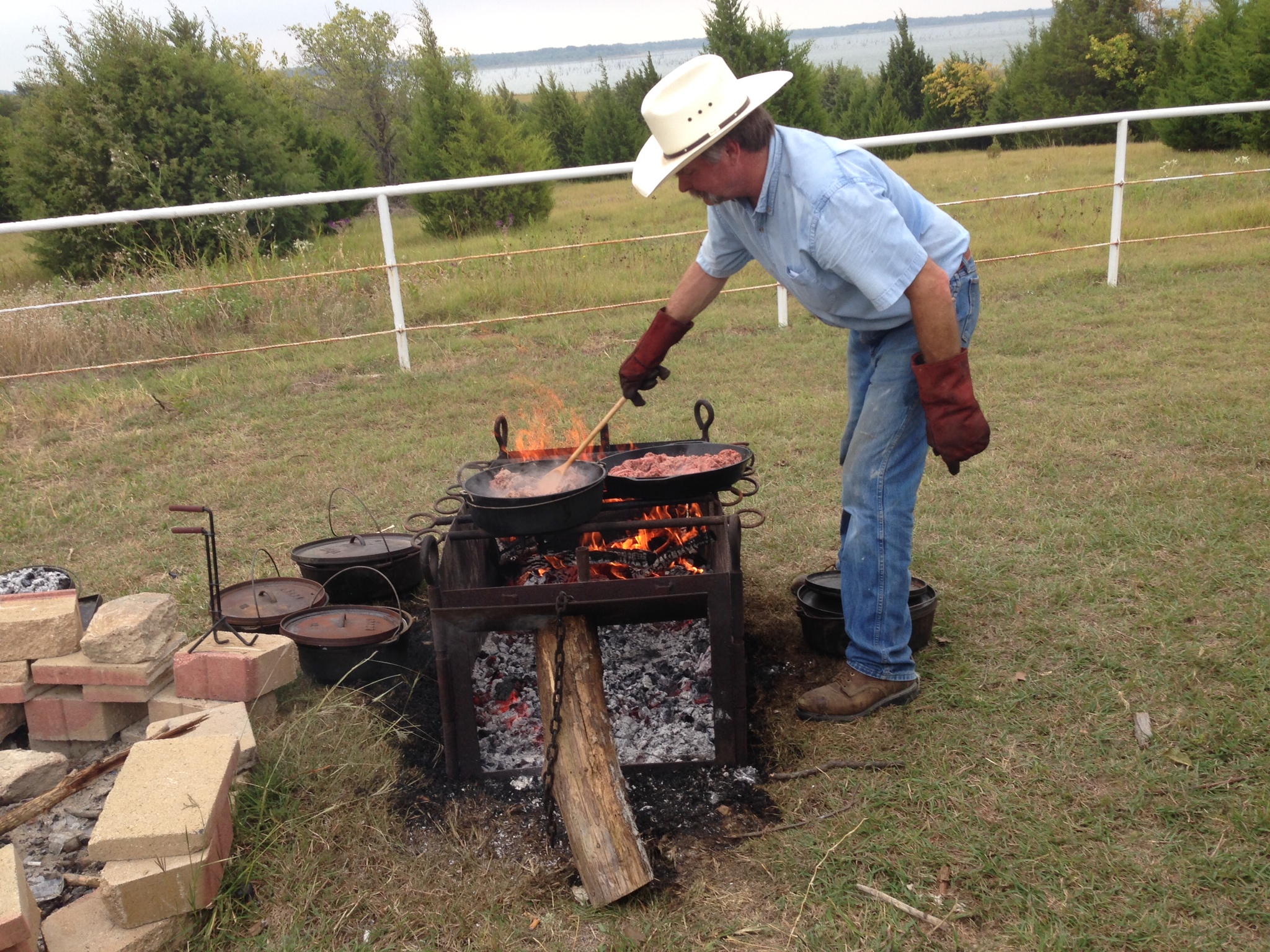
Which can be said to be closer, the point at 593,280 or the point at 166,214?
the point at 166,214

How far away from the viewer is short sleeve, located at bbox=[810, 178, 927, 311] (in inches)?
107

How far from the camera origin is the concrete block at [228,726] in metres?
3.06

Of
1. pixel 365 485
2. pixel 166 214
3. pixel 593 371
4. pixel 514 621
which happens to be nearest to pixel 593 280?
pixel 593 371

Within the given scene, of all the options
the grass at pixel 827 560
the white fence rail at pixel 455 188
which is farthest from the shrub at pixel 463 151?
the white fence rail at pixel 455 188

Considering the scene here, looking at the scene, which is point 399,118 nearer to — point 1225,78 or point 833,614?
point 1225,78

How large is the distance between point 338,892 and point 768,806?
1234 millimetres

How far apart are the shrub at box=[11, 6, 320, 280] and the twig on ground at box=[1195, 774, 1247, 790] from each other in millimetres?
15518

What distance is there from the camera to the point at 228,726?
3.13 meters

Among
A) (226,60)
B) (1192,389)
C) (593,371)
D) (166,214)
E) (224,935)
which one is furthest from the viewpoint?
(226,60)

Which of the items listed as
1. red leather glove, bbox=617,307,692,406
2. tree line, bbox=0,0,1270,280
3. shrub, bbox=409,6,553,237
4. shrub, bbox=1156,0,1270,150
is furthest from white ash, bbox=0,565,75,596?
shrub, bbox=1156,0,1270,150

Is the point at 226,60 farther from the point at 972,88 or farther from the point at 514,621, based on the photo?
the point at 972,88

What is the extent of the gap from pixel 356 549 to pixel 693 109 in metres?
2.52

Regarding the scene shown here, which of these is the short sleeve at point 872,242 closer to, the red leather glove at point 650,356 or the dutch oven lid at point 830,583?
the red leather glove at point 650,356

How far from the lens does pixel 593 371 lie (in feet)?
26.1
